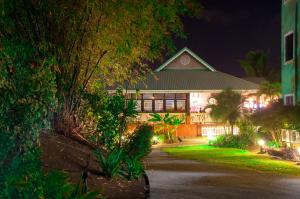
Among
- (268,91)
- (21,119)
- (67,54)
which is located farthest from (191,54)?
(21,119)

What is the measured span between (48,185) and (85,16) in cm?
757

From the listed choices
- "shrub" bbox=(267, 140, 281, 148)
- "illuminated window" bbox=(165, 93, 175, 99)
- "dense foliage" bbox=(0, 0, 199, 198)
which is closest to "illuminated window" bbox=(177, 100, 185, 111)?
"illuminated window" bbox=(165, 93, 175, 99)

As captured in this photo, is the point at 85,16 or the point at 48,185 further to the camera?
the point at 85,16

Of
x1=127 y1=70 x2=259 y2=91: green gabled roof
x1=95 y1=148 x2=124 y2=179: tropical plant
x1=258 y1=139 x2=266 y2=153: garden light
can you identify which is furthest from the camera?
x1=127 y1=70 x2=259 y2=91: green gabled roof

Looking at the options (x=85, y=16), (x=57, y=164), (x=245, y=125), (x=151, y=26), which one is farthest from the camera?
(x=245, y=125)

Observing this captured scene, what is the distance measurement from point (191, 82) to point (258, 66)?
4274cm

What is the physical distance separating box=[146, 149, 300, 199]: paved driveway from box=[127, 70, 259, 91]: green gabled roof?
79.4ft

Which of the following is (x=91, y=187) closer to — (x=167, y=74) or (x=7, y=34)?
(x=7, y=34)

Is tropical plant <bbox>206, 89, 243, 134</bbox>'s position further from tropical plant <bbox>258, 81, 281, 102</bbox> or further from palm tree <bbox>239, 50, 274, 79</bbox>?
palm tree <bbox>239, 50, 274, 79</bbox>

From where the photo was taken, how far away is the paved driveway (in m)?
12.1

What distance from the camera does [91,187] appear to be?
10.8 metres

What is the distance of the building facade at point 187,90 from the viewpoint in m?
42.0

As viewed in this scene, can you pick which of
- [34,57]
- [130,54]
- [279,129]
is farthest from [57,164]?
[279,129]

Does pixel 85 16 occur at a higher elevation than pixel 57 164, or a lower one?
higher
